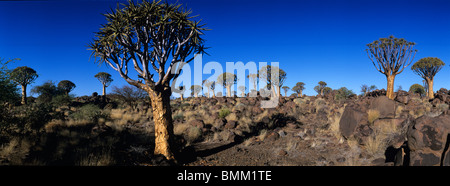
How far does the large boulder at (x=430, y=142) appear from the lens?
14.4ft

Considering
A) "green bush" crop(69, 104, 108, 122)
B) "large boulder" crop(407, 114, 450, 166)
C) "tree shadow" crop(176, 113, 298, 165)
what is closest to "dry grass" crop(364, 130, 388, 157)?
"large boulder" crop(407, 114, 450, 166)

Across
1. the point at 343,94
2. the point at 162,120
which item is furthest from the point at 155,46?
the point at 343,94

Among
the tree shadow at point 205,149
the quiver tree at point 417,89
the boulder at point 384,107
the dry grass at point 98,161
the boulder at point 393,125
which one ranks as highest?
the quiver tree at point 417,89

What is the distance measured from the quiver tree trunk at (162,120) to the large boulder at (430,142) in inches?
250

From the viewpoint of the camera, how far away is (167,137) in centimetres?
680

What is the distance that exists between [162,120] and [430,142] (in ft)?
22.7

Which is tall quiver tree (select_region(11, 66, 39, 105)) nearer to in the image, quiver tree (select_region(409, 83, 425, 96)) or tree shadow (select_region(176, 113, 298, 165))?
tree shadow (select_region(176, 113, 298, 165))

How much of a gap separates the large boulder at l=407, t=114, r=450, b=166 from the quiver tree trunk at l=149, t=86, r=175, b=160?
636cm

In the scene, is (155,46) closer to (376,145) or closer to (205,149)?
(205,149)

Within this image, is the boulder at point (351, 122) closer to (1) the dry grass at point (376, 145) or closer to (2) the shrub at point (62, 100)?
(1) the dry grass at point (376, 145)

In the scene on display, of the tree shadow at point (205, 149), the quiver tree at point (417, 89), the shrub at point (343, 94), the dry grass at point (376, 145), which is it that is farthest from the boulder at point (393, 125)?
the quiver tree at point (417, 89)

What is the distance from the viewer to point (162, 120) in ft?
22.0

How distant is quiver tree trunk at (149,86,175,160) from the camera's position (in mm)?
6672
